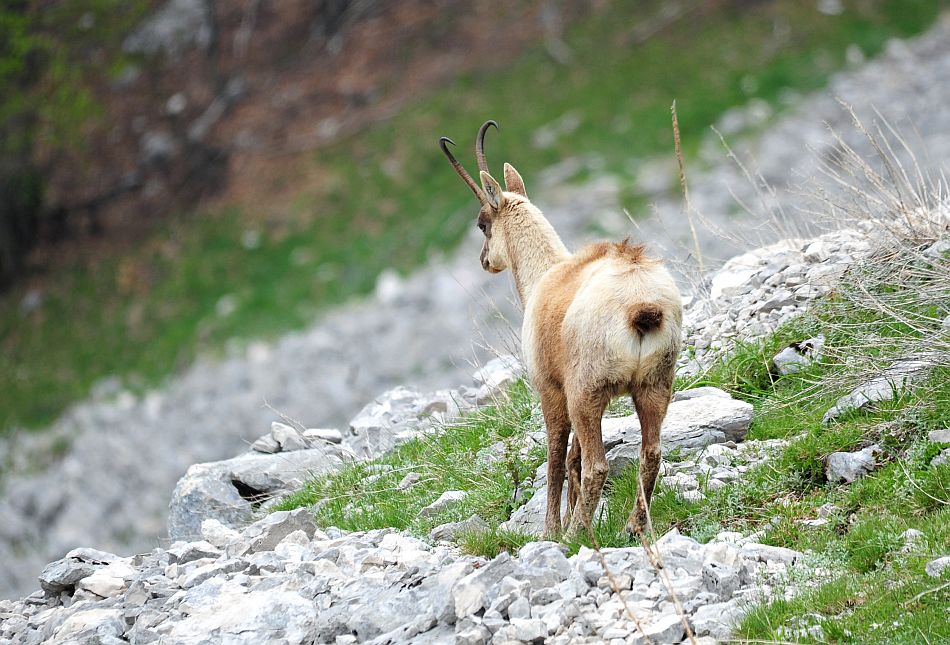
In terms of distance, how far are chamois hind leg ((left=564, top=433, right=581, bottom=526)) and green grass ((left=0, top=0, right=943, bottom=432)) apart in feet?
49.9

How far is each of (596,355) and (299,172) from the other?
2051cm

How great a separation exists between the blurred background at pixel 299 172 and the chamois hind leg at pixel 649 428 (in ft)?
36.5

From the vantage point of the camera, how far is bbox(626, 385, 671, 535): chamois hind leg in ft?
19.9

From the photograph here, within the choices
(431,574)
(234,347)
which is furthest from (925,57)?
(431,574)

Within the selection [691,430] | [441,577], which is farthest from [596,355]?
[691,430]

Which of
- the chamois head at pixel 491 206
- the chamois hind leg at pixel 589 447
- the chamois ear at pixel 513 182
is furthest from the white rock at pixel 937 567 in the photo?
the chamois ear at pixel 513 182

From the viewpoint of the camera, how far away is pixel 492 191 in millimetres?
7730

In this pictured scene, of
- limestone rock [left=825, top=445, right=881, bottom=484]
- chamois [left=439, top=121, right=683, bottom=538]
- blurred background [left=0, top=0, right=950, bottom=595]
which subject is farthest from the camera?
blurred background [left=0, top=0, right=950, bottom=595]

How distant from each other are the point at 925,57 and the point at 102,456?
19.2m

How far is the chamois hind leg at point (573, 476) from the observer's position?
6586mm

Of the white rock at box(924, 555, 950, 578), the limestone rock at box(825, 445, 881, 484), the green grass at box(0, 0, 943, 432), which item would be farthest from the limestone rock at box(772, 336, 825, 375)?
the green grass at box(0, 0, 943, 432)

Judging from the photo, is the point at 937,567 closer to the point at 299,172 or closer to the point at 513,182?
the point at 513,182

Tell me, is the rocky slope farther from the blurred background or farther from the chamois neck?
the blurred background

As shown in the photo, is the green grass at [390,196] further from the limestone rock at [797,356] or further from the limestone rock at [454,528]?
the limestone rock at [454,528]
